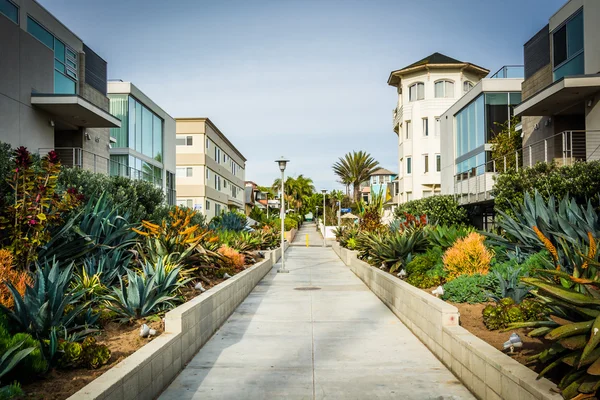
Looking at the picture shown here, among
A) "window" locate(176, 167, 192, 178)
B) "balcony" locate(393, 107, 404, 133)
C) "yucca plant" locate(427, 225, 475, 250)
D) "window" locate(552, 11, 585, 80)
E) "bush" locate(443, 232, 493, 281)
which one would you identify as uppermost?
"balcony" locate(393, 107, 404, 133)

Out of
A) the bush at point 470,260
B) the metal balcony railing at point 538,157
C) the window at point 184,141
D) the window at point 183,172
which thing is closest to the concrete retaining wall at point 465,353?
the bush at point 470,260

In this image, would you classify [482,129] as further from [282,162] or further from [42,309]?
[42,309]

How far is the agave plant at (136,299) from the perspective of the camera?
7113mm

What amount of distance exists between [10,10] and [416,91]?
116 ft

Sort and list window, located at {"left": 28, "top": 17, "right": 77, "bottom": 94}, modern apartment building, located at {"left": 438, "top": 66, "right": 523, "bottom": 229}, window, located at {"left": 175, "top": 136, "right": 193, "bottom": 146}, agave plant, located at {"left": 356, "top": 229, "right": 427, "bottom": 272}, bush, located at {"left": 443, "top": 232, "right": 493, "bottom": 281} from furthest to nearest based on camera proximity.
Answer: window, located at {"left": 175, "top": 136, "right": 193, "bottom": 146}
modern apartment building, located at {"left": 438, "top": 66, "right": 523, "bottom": 229}
window, located at {"left": 28, "top": 17, "right": 77, "bottom": 94}
agave plant, located at {"left": 356, "top": 229, "right": 427, "bottom": 272}
bush, located at {"left": 443, "top": 232, "right": 493, "bottom": 281}

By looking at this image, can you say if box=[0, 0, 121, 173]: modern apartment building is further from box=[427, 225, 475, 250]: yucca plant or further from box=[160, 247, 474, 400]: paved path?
box=[427, 225, 475, 250]: yucca plant

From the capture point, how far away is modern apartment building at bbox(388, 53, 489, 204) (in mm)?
46375

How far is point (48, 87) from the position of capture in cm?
2222

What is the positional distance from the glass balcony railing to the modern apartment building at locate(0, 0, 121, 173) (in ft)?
67.0

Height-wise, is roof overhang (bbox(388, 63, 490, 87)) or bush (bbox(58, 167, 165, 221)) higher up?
roof overhang (bbox(388, 63, 490, 87))

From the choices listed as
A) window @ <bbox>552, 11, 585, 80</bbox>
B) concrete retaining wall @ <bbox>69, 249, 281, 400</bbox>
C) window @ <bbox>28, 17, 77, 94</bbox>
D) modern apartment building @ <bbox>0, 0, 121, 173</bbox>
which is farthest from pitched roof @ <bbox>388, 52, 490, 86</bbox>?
concrete retaining wall @ <bbox>69, 249, 281, 400</bbox>

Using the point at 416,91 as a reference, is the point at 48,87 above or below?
below

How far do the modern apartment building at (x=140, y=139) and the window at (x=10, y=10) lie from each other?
772 centimetres

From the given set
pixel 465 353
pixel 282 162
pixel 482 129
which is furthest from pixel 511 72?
pixel 465 353
